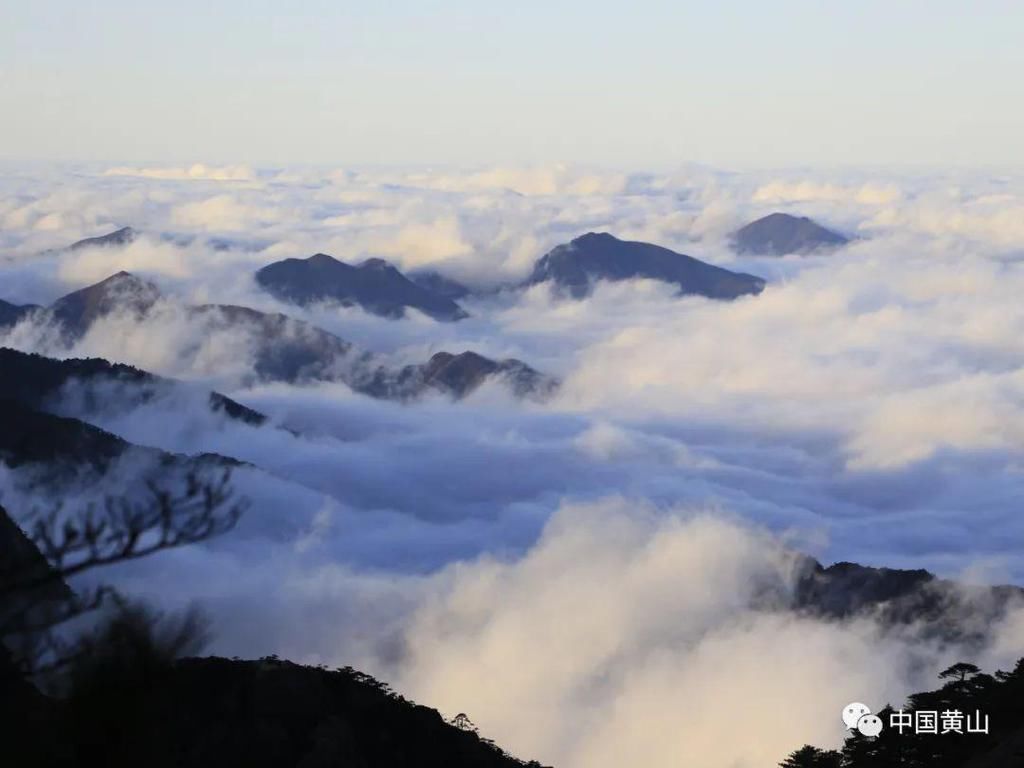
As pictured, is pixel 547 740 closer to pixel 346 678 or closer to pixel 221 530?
pixel 346 678

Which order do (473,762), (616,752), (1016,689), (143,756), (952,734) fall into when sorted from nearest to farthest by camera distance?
(143,756) → (952,734) → (1016,689) → (473,762) → (616,752)

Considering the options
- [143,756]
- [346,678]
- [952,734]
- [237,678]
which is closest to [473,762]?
[346,678]

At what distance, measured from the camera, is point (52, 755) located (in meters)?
23.9

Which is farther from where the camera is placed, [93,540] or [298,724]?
[298,724]

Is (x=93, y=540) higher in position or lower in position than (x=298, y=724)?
higher

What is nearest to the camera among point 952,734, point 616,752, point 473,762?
point 952,734

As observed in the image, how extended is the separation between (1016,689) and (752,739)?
120m

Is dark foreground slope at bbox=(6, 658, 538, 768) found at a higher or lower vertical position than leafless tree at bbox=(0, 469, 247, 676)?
lower

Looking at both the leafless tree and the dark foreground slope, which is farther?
the dark foreground slope

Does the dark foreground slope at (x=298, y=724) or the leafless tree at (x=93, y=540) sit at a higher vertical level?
the leafless tree at (x=93, y=540)

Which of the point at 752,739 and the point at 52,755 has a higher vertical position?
the point at 52,755

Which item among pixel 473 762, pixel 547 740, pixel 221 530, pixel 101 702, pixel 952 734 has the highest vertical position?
pixel 221 530

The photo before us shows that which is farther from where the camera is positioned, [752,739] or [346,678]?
[752,739]

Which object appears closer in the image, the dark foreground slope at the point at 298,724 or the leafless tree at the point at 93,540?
the leafless tree at the point at 93,540
